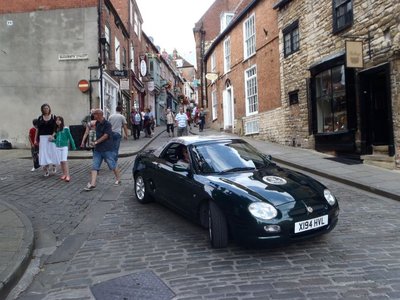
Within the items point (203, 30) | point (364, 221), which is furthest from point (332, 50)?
point (203, 30)

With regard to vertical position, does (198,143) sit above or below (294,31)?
below

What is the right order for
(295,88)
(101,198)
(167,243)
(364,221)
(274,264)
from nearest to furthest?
(274,264) < (167,243) < (364,221) < (101,198) < (295,88)

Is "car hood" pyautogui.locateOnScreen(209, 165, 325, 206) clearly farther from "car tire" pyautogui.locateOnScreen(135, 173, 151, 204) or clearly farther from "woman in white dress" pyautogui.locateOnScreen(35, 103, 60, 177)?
"woman in white dress" pyautogui.locateOnScreen(35, 103, 60, 177)

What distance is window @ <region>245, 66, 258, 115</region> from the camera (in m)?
20.3

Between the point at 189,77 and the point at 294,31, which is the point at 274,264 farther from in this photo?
the point at 189,77

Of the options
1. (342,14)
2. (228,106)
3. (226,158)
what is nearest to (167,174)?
(226,158)

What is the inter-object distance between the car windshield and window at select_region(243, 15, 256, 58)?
49.0ft

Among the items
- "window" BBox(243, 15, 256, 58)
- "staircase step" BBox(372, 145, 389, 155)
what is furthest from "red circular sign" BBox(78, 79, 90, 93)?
"staircase step" BBox(372, 145, 389, 155)

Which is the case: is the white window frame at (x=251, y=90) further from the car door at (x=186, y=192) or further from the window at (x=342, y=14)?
the car door at (x=186, y=192)

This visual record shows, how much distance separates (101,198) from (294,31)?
11.1 metres

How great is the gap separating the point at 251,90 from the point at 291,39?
5042 millimetres

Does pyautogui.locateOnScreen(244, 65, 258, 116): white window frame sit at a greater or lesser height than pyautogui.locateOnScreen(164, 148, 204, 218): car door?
greater

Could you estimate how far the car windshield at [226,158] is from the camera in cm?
574

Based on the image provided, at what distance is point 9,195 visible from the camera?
820 cm
